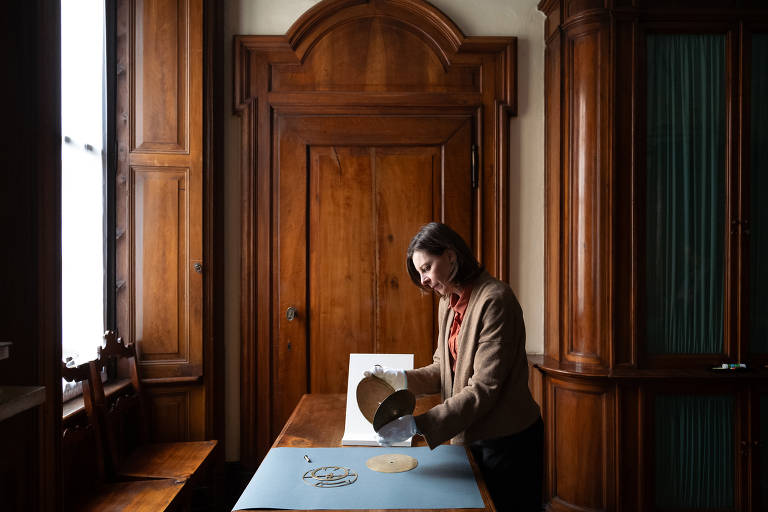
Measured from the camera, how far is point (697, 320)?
288 centimetres

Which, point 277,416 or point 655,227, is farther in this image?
point 277,416

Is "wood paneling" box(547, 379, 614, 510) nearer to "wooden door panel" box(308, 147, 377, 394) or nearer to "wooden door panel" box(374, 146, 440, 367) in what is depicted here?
"wooden door panel" box(374, 146, 440, 367)

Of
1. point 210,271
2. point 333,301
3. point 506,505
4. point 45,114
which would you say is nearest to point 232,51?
point 210,271

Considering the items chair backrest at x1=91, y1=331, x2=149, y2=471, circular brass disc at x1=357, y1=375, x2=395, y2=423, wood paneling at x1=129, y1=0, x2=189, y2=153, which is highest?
wood paneling at x1=129, y1=0, x2=189, y2=153

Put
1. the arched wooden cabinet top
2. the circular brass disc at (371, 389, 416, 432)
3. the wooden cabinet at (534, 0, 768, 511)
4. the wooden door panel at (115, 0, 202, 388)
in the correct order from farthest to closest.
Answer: the arched wooden cabinet top → the wooden door panel at (115, 0, 202, 388) → the wooden cabinet at (534, 0, 768, 511) → the circular brass disc at (371, 389, 416, 432)

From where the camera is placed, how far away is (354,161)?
3.22 m

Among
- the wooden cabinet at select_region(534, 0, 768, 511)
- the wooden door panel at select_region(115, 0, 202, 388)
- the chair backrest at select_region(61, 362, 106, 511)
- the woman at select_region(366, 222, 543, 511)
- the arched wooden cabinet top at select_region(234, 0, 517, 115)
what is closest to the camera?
the woman at select_region(366, 222, 543, 511)

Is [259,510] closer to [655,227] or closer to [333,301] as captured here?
[333,301]

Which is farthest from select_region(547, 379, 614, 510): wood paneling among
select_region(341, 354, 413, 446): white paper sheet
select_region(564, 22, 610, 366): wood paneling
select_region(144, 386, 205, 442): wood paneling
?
select_region(144, 386, 205, 442): wood paneling

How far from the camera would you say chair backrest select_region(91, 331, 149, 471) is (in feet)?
8.04

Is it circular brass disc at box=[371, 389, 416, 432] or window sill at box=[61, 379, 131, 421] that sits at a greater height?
circular brass disc at box=[371, 389, 416, 432]

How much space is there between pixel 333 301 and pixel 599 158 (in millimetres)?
1620

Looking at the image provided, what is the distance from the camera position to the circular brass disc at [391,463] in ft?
5.12

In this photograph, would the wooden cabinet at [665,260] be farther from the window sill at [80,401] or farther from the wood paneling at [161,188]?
the window sill at [80,401]
